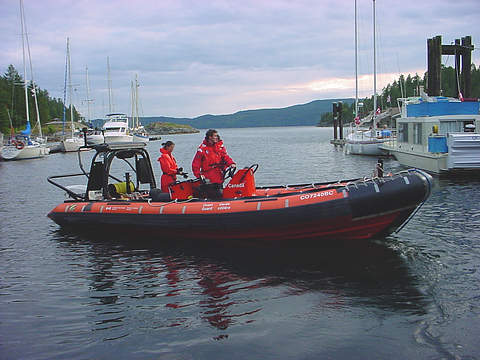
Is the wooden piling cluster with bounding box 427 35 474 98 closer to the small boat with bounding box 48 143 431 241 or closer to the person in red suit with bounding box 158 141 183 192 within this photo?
the small boat with bounding box 48 143 431 241

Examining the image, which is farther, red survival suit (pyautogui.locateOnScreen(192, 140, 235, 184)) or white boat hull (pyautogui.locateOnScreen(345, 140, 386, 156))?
white boat hull (pyautogui.locateOnScreen(345, 140, 386, 156))

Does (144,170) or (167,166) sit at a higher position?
(167,166)

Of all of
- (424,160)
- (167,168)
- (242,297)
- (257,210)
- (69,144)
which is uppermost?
(69,144)

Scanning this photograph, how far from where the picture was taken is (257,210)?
354 inches

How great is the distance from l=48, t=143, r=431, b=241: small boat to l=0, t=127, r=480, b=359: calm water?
39 cm

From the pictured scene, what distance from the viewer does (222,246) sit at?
973cm

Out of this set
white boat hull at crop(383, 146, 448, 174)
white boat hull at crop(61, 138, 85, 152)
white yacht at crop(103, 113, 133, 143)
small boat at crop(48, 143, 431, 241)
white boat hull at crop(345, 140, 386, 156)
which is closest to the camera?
small boat at crop(48, 143, 431, 241)

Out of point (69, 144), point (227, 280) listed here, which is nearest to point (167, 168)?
point (227, 280)

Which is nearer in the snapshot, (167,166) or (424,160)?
(167,166)

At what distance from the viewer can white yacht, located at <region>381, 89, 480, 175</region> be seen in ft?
59.6

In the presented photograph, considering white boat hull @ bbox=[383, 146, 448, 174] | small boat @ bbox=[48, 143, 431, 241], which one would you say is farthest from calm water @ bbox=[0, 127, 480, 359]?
white boat hull @ bbox=[383, 146, 448, 174]

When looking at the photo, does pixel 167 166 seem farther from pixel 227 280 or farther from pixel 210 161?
pixel 227 280

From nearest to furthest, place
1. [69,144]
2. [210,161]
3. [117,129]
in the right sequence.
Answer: [210,161]
[69,144]
[117,129]

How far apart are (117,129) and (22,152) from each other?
22.7 meters
